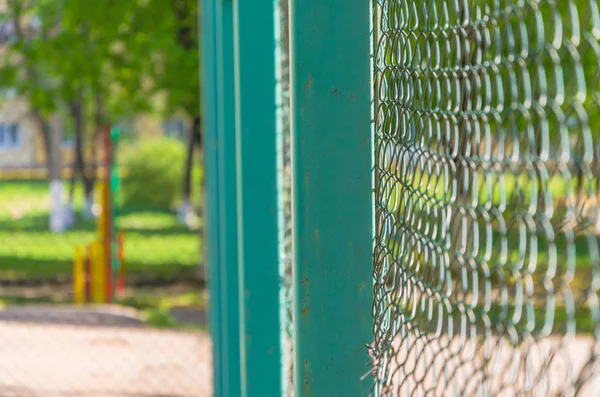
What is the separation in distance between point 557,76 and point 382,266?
70 cm

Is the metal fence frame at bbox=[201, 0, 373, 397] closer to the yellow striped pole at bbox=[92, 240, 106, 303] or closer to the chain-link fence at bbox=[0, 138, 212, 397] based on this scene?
the chain-link fence at bbox=[0, 138, 212, 397]

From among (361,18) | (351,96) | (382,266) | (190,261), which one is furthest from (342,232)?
(190,261)

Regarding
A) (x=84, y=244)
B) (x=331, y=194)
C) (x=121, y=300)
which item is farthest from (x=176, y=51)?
(x=331, y=194)

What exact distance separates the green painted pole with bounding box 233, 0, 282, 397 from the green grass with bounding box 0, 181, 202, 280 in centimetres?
1137

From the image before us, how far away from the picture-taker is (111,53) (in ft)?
39.3

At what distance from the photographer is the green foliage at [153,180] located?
22.0 m

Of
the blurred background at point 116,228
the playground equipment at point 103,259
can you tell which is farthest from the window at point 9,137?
the playground equipment at point 103,259

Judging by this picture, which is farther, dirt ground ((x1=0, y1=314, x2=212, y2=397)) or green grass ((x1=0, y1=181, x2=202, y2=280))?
green grass ((x1=0, y1=181, x2=202, y2=280))

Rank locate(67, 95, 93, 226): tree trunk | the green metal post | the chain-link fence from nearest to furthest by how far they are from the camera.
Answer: the green metal post < the chain-link fence < locate(67, 95, 93, 226): tree trunk

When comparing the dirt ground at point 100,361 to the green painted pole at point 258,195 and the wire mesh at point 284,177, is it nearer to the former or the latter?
the wire mesh at point 284,177

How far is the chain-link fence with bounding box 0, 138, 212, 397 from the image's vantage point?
722 centimetres

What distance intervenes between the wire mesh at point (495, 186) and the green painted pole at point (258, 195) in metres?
0.89

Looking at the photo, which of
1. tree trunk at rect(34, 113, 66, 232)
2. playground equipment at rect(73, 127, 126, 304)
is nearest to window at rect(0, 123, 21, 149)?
tree trunk at rect(34, 113, 66, 232)

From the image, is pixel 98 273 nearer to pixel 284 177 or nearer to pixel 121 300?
pixel 121 300
